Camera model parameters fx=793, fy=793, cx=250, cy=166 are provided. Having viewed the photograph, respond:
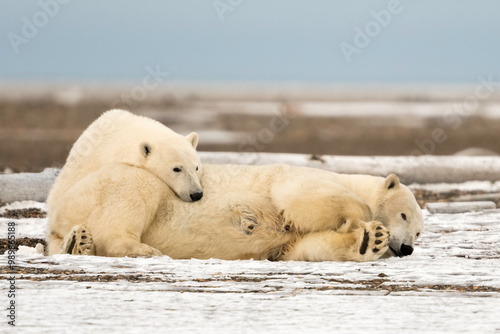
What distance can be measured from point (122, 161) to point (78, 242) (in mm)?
857

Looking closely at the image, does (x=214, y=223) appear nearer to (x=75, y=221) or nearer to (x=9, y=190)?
(x=75, y=221)

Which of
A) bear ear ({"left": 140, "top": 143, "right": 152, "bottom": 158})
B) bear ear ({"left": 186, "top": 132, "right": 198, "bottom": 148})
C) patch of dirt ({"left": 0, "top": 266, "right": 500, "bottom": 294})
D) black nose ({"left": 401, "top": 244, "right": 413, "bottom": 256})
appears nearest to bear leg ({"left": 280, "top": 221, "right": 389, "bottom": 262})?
black nose ({"left": 401, "top": 244, "right": 413, "bottom": 256})

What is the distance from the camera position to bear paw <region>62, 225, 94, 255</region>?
511 cm

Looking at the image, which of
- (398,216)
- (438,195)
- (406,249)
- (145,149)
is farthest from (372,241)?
(438,195)

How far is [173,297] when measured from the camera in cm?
385

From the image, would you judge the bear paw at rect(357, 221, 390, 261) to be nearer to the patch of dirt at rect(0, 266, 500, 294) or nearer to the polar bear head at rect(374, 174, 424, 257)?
the polar bear head at rect(374, 174, 424, 257)

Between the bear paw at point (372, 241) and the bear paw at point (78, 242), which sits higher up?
the bear paw at point (372, 241)

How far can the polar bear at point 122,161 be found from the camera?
5457 mm

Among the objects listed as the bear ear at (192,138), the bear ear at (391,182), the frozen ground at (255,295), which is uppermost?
the bear ear at (192,138)

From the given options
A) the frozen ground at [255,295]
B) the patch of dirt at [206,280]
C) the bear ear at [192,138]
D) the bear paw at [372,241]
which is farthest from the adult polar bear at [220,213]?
the patch of dirt at [206,280]

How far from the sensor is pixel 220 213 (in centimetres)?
545

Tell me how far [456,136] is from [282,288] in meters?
18.7

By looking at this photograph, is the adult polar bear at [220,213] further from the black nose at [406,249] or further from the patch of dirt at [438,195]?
the patch of dirt at [438,195]

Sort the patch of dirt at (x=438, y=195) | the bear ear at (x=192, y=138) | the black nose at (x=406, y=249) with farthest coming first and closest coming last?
the patch of dirt at (x=438, y=195) → the bear ear at (x=192, y=138) → the black nose at (x=406, y=249)
